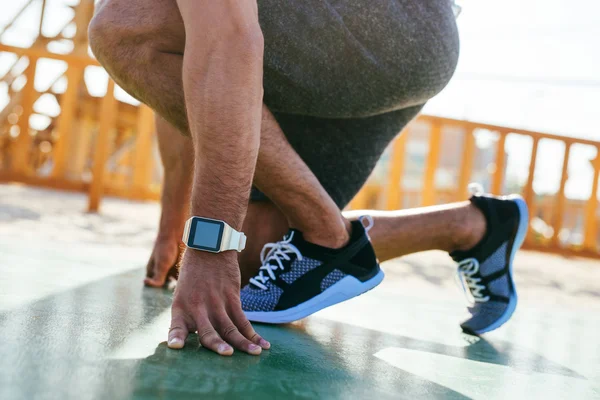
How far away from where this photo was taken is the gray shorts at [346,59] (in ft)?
4.35

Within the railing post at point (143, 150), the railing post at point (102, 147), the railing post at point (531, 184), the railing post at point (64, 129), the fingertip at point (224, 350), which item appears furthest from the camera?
the railing post at point (143, 150)

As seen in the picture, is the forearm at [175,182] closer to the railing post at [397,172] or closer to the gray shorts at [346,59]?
the gray shorts at [346,59]

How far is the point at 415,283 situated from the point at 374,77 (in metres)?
1.66

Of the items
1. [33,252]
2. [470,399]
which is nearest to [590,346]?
[470,399]

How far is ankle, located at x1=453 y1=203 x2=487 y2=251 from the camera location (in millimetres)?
1518

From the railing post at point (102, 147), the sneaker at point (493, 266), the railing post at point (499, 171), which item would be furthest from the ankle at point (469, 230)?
the railing post at point (499, 171)

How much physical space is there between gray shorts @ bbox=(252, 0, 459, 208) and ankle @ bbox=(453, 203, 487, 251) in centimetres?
32

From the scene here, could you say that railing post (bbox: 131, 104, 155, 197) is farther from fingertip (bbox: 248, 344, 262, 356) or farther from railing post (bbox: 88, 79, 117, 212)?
fingertip (bbox: 248, 344, 262, 356)

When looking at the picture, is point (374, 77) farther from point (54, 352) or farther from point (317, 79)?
point (54, 352)

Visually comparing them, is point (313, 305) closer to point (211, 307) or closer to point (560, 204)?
point (211, 307)

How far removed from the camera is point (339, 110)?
148 centimetres

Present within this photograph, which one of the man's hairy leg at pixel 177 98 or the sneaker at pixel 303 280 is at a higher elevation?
the man's hairy leg at pixel 177 98

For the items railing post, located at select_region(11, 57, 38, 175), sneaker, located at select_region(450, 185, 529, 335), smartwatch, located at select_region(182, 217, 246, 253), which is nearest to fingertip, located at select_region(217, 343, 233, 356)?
smartwatch, located at select_region(182, 217, 246, 253)

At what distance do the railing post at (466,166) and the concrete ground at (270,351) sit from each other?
11.4 ft
